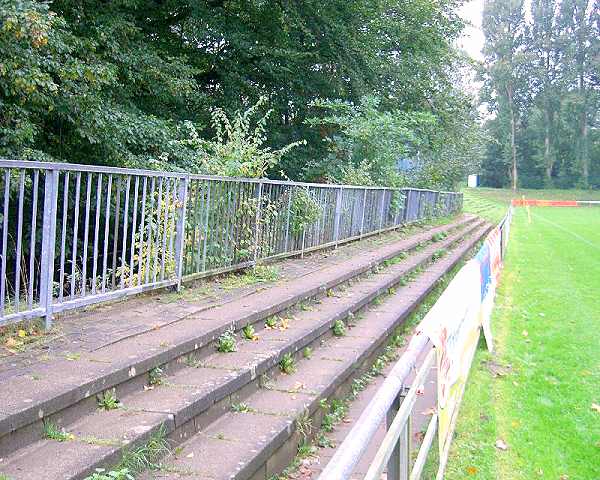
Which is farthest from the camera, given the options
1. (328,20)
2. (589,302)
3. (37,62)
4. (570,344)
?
(328,20)

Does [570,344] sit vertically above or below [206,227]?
below

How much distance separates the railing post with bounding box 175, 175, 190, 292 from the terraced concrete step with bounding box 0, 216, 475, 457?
688 millimetres

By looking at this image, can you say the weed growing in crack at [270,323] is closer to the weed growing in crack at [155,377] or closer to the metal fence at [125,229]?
the metal fence at [125,229]

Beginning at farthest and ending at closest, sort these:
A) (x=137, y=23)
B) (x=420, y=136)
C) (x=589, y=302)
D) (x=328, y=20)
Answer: (x=420, y=136), (x=328, y=20), (x=137, y=23), (x=589, y=302)

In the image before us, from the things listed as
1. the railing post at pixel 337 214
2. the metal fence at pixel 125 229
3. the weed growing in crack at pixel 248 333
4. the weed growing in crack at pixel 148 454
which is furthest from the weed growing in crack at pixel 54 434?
the railing post at pixel 337 214

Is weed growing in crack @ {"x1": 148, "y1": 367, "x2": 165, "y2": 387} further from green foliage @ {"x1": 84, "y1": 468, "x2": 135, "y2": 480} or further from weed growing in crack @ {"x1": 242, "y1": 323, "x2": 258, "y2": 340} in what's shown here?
weed growing in crack @ {"x1": 242, "y1": 323, "x2": 258, "y2": 340}

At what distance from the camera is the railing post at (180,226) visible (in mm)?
6098

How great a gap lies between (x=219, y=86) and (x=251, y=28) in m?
1.90

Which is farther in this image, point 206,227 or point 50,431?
point 206,227

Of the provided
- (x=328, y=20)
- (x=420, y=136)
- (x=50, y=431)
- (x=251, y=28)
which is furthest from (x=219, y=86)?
(x=50, y=431)

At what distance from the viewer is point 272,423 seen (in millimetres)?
3754

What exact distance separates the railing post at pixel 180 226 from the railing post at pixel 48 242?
5.81ft

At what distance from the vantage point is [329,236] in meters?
11.3

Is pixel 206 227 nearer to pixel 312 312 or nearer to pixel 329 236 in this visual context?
pixel 312 312
